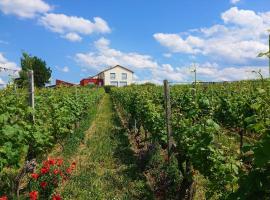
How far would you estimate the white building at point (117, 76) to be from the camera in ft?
324

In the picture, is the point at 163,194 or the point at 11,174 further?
the point at 11,174

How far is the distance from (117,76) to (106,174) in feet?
297

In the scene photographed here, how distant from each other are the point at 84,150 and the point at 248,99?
5.40 meters

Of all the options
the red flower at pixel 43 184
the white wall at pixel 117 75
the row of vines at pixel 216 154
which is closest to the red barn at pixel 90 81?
the white wall at pixel 117 75

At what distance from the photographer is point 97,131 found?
Answer: 17.2 meters

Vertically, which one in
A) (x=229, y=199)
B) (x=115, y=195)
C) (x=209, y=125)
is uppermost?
(x=209, y=125)

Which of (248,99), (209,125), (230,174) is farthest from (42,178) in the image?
(248,99)

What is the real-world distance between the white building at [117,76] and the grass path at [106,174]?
8461 centimetres

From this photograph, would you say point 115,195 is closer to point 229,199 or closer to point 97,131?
point 229,199

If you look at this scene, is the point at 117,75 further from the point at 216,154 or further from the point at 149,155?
the point at 216,154

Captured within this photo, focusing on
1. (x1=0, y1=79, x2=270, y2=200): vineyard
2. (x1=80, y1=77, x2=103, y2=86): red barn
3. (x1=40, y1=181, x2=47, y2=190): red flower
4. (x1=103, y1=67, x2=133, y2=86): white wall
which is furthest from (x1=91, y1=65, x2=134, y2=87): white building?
(x1=40, y1=181, x2=47, y2=190): red flower

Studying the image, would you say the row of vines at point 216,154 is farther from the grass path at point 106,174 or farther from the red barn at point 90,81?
the red barn at point 90,81

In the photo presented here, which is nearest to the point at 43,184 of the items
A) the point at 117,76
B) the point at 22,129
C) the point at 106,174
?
the point at 22,129

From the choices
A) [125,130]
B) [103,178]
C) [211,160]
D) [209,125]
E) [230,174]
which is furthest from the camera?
[125,130]
